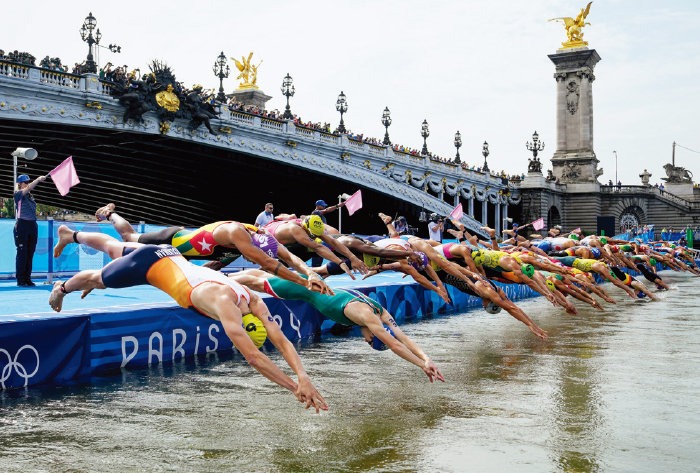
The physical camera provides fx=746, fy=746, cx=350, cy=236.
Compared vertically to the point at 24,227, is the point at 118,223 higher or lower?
lower

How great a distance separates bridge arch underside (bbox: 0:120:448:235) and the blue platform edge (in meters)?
28.3

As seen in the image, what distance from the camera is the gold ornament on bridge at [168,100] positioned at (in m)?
42.6

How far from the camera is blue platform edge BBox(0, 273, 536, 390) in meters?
9.09

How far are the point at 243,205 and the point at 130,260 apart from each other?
60.6m

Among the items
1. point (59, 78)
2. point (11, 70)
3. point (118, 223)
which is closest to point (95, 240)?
point (118, 223)

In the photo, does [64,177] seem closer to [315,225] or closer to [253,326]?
[315,225]

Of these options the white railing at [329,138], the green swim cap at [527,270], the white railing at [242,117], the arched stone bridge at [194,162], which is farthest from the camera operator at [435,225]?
the white railing at [329,138]

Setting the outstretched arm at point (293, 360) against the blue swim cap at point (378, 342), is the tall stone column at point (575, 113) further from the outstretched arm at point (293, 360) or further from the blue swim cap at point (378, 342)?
the outstretched arm at point (293, 360)

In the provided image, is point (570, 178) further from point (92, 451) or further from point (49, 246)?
point (92, 451)

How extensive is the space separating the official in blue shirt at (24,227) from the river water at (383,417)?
6.16 metres

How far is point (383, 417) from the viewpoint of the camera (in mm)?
7617

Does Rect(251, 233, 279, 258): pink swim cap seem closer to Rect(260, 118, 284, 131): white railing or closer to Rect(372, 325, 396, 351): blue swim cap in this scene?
Rect(372, 325, 396, 351): blue swim cap

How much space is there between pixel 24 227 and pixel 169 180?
43390 millimetres

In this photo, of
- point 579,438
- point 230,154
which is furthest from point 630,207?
point 579,438
